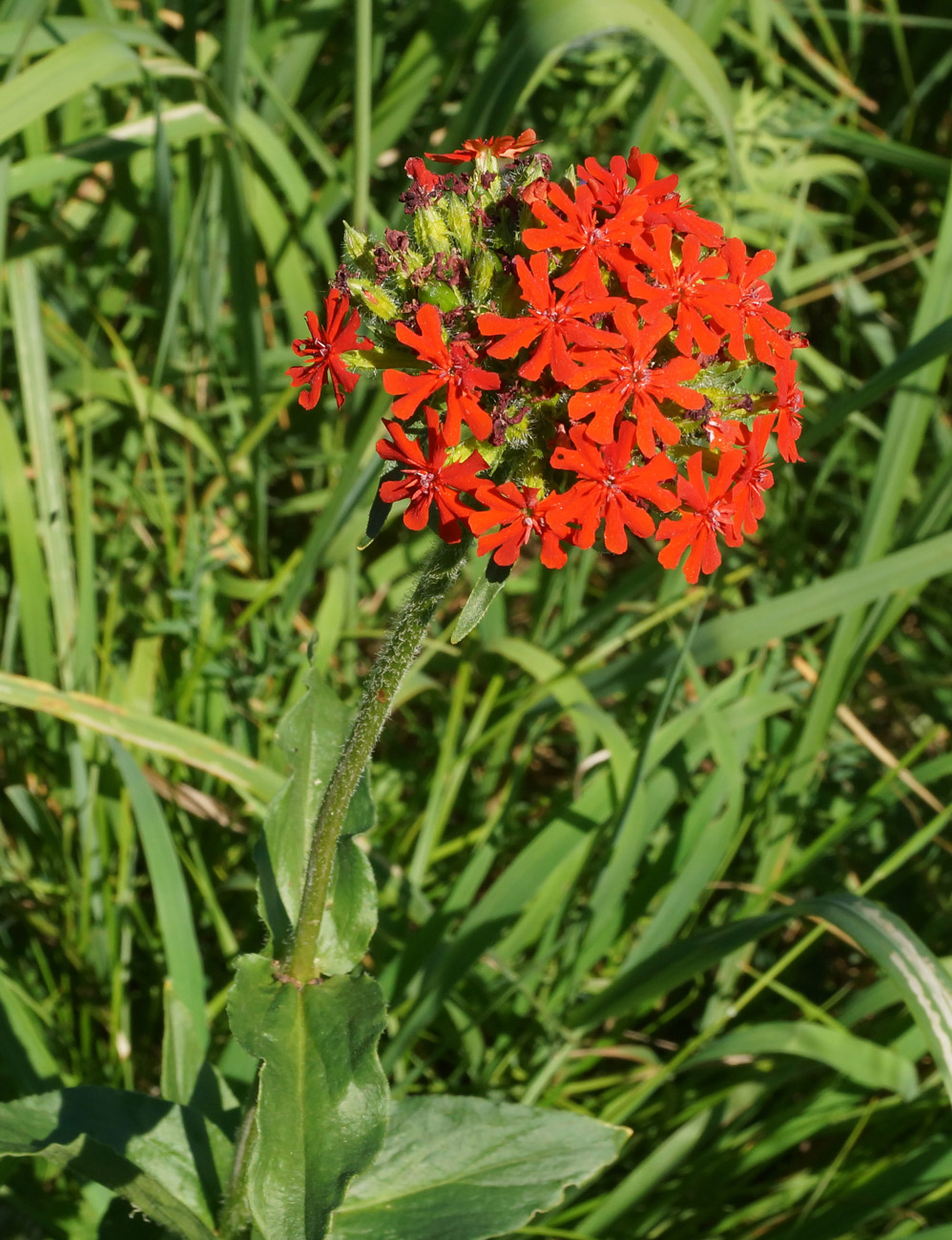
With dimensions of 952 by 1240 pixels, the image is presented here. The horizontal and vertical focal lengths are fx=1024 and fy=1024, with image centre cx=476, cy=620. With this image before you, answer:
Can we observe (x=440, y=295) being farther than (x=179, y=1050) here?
No

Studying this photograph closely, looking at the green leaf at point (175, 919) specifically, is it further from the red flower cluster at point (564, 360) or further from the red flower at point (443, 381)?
the red flower at point (443, 381)

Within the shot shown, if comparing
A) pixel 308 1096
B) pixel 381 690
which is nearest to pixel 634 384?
pixel 381 690

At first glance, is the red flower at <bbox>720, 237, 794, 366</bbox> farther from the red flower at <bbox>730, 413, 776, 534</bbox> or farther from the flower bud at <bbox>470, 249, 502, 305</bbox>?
the flower bud at <bbox>470, 249, 502, 305</bbox>

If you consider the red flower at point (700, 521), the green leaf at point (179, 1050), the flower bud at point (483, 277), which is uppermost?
the flower bud at point (483, 277)

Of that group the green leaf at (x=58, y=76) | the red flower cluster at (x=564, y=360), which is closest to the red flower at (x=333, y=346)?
the red flower cluster at (x=564, y=360)

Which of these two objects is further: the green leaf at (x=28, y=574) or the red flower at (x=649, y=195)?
the green leaf at (x=28, y=574)

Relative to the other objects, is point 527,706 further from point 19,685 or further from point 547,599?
point 19,685

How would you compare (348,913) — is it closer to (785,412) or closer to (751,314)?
(785,412)
